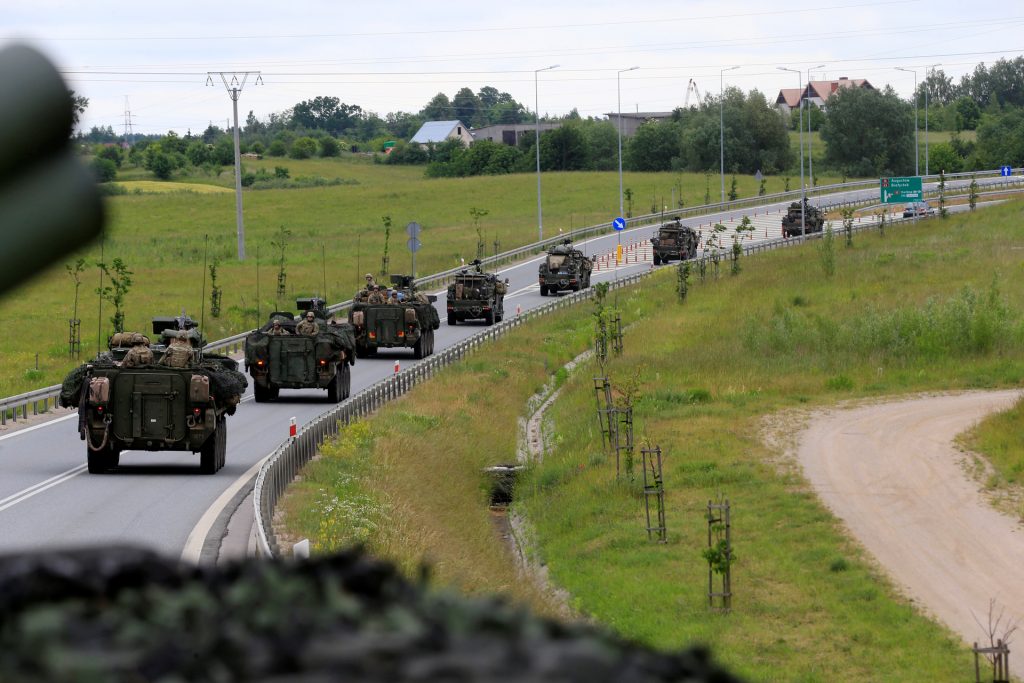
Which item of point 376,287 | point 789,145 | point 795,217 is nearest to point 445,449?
point 376,287

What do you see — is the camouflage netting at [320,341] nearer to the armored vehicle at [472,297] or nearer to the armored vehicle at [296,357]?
the armored vehicle at [296,357]

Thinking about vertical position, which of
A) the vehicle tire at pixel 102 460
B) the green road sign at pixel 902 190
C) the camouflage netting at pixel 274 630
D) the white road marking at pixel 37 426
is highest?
the green road sign at pixel 902 190

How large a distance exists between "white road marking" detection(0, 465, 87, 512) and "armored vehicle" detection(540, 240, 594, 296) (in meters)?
39.9

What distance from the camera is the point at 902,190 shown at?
81562mm

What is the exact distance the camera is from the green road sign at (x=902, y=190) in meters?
81.2

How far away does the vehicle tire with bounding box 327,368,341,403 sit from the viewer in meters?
33.2

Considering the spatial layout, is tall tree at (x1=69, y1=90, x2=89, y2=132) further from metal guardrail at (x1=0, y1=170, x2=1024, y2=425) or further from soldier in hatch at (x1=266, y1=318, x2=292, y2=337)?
soldier in hatch at (x1=266, y1=318, x2=292, y2=337)

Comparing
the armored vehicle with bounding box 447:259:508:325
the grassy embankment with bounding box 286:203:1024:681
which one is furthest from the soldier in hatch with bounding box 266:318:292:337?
the armored vehicle with bounding box 447:259:508:325

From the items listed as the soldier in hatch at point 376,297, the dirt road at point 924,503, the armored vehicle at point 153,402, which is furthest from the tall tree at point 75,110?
the soldier in hatch at point 376,297

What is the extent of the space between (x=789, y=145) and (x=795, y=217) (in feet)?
194

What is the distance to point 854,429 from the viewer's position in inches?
1337

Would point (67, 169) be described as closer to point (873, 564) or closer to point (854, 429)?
point (873, 564)

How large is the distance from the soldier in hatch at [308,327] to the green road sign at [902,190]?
53.6 metres

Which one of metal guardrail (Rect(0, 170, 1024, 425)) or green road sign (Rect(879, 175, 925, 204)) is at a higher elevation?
green road sign (Rect(879, 175, 925, 204))
